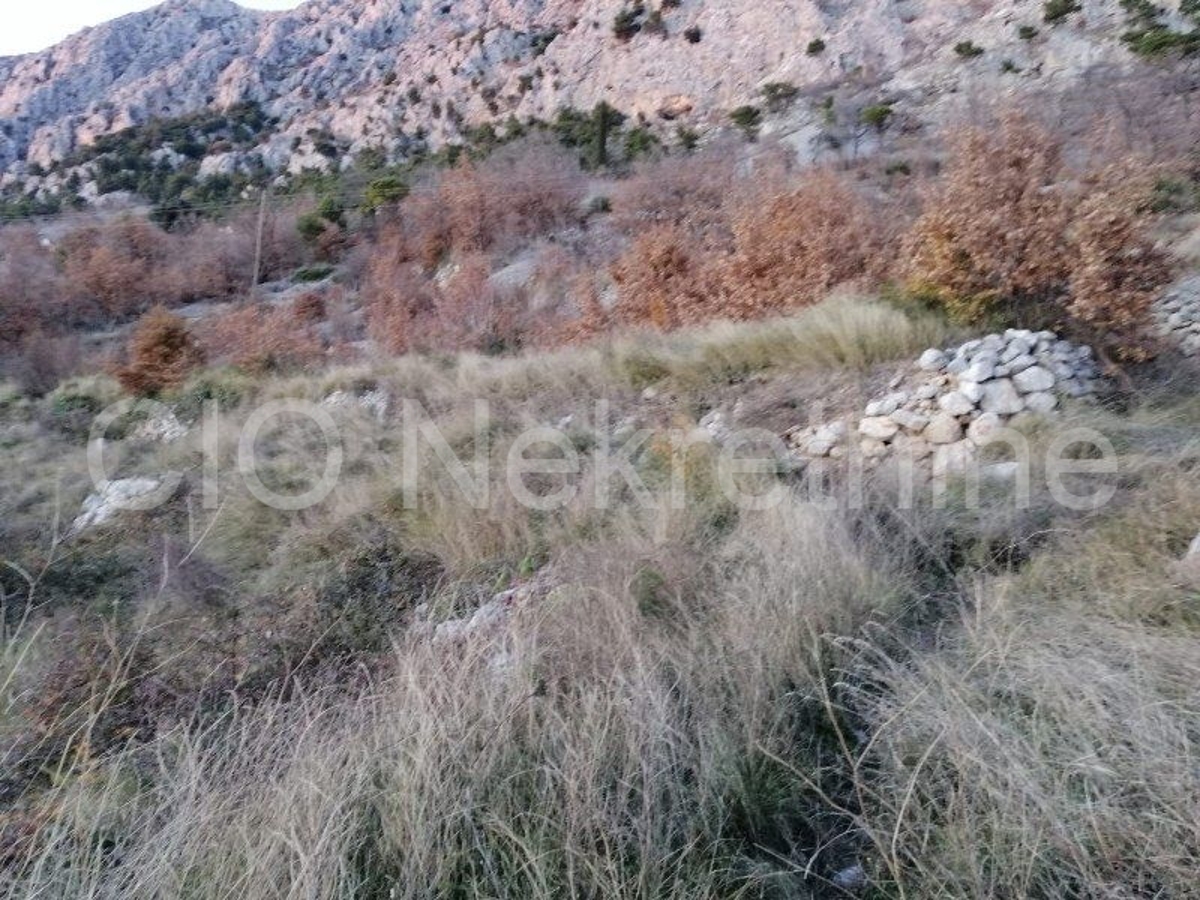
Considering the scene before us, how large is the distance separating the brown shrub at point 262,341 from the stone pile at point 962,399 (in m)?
12.8

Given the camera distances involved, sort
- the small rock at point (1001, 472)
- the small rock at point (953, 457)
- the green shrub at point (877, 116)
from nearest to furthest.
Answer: the small rock at point (1001, 472) < the small rock at point (953, 457) < the green shrub at point (877, 116)

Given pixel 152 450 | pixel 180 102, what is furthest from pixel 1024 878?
pixel 180 102

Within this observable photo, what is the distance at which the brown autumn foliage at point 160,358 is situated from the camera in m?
15.0

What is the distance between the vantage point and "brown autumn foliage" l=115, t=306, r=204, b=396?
15039 mm

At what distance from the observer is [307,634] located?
13.4 ft

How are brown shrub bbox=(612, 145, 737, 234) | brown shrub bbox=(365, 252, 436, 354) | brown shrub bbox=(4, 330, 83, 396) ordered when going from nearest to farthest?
brown shrub bbox=(4, 330, 83, 396) → brown shrub bbox=(365, 252, 436, 354) → brown shrub bbox=(612, 145, 737, 234)

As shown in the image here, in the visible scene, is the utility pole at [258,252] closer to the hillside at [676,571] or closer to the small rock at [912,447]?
the hillside at [676,571]

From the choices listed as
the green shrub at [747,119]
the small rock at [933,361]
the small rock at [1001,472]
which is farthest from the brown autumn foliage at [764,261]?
the green shrub at [747,119]

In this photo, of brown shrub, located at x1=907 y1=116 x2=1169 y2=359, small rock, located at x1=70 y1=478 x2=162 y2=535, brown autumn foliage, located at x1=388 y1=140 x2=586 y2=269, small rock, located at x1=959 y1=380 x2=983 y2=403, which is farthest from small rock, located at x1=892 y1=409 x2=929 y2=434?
brown autumn foliage, located at x1=388 y1=140 x2=586 y2=269

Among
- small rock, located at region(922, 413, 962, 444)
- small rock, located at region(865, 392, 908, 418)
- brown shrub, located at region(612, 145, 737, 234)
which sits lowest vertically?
brown shrub, located at region(612, 145, 737, 234)

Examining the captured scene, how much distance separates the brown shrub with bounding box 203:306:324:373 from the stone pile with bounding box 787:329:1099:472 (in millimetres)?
12771

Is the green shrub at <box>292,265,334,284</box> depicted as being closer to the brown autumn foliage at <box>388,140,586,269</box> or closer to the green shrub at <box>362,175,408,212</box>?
the brown autumn foliage at <box>388,140,586,269</box>

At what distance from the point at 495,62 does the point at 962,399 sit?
46.9m

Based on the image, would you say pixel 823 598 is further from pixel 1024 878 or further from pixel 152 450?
pixel 152 450
